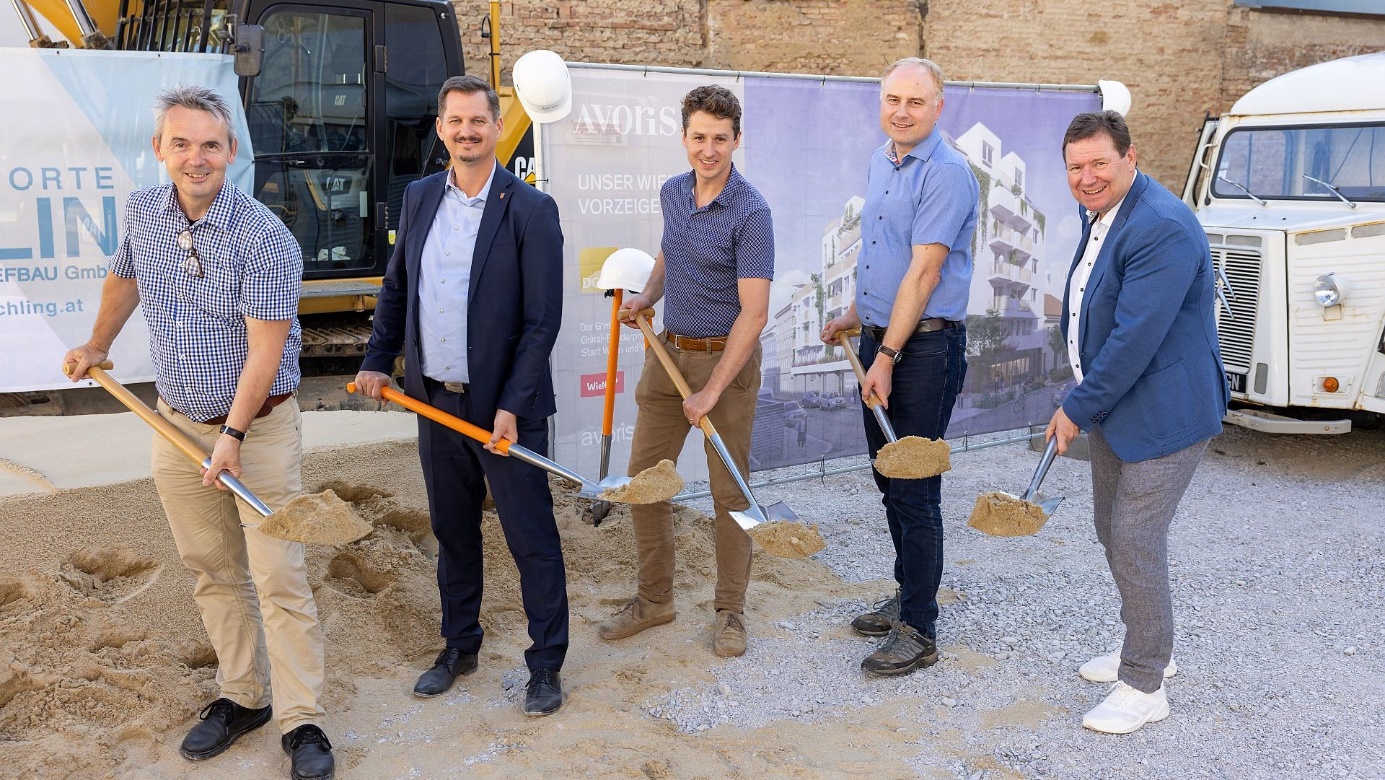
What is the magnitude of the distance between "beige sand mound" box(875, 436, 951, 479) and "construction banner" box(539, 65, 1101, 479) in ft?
7.27

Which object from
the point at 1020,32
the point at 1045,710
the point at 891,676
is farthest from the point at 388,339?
the point at 1020,32

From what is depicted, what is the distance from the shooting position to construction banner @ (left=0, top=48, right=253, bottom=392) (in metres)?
6.36

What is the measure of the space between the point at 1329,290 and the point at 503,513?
573 cm

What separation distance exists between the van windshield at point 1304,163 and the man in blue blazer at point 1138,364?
4.64 metres

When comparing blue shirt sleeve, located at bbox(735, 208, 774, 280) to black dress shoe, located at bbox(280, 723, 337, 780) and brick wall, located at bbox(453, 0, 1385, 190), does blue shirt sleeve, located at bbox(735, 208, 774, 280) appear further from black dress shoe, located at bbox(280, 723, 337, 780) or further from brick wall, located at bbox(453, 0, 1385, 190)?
brick wall, located at bbox(453, 0, 1385, 190)

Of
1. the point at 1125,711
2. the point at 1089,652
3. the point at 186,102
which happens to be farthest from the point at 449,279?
the point at 1089,652

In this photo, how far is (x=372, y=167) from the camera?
762cm

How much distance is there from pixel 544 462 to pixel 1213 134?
680 cm

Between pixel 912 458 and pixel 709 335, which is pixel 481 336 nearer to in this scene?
pixel 709 335

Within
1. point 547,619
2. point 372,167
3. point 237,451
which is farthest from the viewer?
point 372,167

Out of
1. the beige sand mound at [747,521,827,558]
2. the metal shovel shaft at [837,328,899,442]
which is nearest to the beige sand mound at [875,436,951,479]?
the metal shovel shaft at [837,328,899,442]

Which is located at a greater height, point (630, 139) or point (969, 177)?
point (630, 139)

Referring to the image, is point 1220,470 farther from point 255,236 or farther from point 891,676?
point 255,236

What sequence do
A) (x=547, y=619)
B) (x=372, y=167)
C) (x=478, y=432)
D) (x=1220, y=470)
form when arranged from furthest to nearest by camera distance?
1. (x=372, y=167)
2. (x=1220, y=470)
3. (x=547, y=619)
4. (x=478, y=432)
